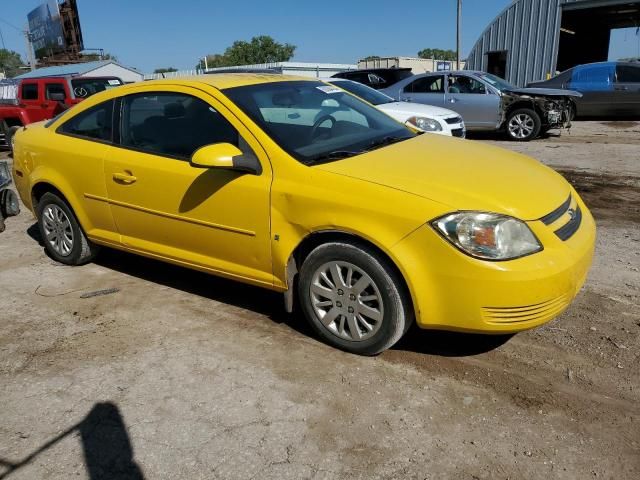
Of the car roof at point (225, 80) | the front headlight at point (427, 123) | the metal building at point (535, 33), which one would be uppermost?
the metal building at point (535, 33)

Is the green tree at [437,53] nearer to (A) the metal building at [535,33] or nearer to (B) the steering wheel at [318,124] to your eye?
(A) the metal building at [535,33]

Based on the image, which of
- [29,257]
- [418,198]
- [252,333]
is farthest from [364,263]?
[29,257]

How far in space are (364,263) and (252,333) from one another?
105 centimetres

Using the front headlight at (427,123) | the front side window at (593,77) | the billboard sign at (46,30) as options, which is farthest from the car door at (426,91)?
the billboard sign at (46,30)

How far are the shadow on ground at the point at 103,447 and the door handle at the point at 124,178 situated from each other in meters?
1.66

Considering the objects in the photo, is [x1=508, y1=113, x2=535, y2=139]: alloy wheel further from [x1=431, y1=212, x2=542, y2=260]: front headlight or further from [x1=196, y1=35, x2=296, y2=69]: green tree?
[x1=196, y1=35, x2=296, y2=69]: green tree

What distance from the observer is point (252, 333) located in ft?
11.8

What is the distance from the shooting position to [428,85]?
12664 mm

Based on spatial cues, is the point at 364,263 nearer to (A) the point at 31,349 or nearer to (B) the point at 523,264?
(B) the point at 523,264

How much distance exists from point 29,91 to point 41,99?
1.99 feet

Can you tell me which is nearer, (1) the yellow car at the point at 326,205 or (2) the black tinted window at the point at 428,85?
(1) the yellow car at the point at 326,205

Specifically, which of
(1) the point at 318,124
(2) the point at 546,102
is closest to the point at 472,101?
(2) the point at 546,102

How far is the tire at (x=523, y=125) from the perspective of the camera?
11961 mm

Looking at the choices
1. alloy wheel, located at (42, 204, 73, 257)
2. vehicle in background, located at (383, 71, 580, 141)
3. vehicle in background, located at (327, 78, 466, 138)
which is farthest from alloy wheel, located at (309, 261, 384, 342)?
vehicle in background, located at (383, 71, 580, 141)
